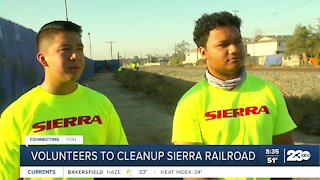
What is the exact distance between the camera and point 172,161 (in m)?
2.12

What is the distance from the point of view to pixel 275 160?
2.04 m

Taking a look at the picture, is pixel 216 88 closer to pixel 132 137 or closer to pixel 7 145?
pixel 7 145

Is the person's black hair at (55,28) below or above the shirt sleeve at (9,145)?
above

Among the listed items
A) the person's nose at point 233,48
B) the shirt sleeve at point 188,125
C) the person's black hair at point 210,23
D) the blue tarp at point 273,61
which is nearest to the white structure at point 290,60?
the blue tarp at point 273,61

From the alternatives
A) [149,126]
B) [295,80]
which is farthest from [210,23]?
[295,80]

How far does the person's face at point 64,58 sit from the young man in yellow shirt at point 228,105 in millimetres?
623

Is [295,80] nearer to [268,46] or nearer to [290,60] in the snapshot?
[290,60]

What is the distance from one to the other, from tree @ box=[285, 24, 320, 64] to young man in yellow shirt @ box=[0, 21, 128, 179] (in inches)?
2846

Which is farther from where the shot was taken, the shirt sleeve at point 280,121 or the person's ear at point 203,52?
the person's ear at point 203,52

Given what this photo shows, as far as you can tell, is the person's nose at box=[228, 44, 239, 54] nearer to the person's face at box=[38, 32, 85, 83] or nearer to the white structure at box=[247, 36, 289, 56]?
the person's face at box=[38, 32, 85, 83]

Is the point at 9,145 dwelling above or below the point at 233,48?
below

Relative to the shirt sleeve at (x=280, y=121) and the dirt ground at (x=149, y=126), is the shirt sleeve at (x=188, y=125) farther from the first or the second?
the dirt ground at (x=149, y=126)

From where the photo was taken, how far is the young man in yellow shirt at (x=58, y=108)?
77.7 inches

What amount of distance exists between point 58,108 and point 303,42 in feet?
246
